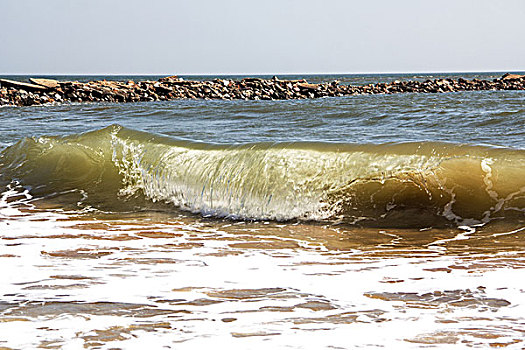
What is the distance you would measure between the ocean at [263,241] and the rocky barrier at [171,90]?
14314 mm

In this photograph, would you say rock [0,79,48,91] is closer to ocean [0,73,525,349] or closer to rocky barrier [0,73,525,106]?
rocky barrier [0,73,525,106]

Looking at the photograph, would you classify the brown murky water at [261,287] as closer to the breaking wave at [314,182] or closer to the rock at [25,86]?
the breaking wave at [314,182]

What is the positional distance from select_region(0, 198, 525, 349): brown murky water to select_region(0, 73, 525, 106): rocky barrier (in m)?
18.6

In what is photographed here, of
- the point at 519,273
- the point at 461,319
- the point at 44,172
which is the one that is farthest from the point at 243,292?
the point at 44,172

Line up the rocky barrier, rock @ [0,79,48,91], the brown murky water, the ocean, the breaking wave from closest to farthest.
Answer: the brown murky water < the ocean < the breaking wave < the rocky barrier < rock @ [0,79,48,91]

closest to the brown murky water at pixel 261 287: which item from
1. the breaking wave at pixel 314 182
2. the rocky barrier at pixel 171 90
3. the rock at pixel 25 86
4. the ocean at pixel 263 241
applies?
the ocean at pixel 263 241

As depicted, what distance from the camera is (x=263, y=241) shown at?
4449mm

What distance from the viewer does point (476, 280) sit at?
3227mm

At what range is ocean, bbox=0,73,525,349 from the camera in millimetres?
2609

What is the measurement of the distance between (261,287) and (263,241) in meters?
1.23

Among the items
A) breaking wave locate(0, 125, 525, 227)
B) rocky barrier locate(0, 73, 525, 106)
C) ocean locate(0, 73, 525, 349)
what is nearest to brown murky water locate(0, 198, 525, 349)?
ocean locate(0, 73, 525, 349)

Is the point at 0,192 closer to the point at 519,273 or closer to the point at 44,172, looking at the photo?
the point at 44,172

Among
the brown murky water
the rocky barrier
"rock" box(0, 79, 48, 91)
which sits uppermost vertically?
"rock" box(0, 79, 48, 91)

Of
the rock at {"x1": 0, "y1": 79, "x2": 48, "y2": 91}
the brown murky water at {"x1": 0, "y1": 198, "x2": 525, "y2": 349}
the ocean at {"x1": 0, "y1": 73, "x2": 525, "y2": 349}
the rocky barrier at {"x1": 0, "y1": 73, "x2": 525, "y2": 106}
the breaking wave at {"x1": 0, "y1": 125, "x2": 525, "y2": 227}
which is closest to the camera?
the brown murky water at {"x1": 0, "y1": 198, "x2": 525, "y2": 349}
